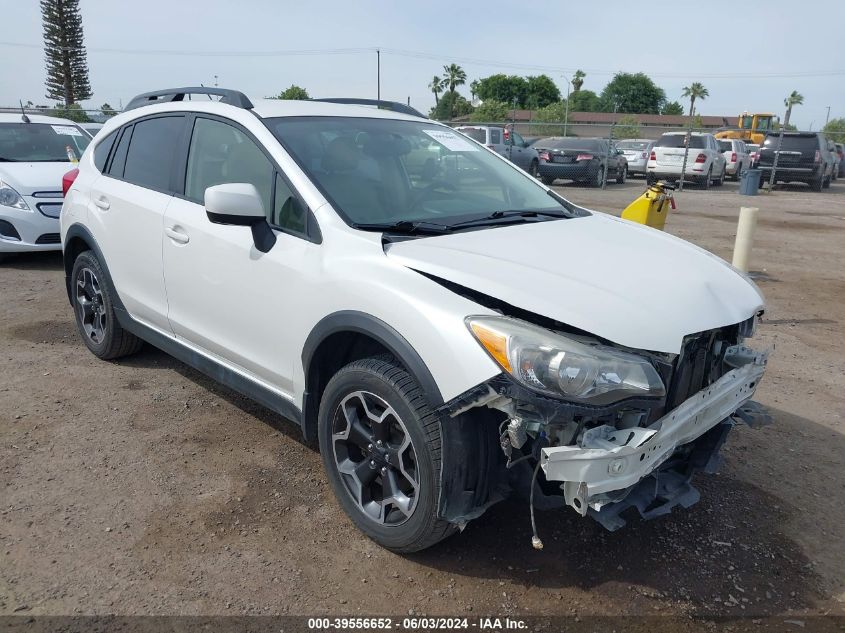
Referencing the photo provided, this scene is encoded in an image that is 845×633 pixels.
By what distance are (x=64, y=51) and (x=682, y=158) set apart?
148 ft

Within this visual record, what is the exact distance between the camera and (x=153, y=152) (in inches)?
161

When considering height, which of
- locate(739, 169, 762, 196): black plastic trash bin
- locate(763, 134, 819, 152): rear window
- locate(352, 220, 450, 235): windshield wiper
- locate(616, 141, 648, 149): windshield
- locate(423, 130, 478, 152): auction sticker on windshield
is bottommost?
locate(739, 169, 762, 196): black plastic trash bin

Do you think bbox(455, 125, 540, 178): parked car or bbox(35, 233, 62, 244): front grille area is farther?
bbox(455, 125, 540, 178): parked car

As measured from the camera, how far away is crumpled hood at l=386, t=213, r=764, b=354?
236 cm

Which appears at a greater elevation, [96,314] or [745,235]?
[745,235]

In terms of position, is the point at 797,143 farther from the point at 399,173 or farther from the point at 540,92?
the point at 540,92

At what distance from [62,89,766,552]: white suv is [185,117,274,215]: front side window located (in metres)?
0.01

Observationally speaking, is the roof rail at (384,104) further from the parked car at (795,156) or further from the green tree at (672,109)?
the green tree at (672,109)

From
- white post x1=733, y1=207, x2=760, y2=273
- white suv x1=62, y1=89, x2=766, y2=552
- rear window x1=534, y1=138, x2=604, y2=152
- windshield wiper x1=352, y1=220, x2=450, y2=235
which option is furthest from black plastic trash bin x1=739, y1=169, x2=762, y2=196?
windshield wiper x1=352, y1=220, x2=450, y2=235

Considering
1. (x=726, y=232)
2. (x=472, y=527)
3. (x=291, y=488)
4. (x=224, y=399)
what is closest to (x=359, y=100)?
(x=224, y=399)

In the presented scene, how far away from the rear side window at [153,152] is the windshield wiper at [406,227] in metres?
1.56

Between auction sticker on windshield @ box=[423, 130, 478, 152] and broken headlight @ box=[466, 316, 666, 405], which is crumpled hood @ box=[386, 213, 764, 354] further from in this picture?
auction sticker on windshield @ box=[423, 130, 478, 152]

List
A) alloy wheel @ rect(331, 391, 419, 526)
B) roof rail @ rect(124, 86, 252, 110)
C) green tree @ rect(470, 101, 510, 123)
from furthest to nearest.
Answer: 1. green tree @ rect(470, 101, 510, 123)
2. roof rail @ rect(124, 86, 252, 110)
3. alloy wheel @ rect(331, 391, 419, 526)

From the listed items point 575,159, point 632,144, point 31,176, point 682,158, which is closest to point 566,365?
point 31,176
